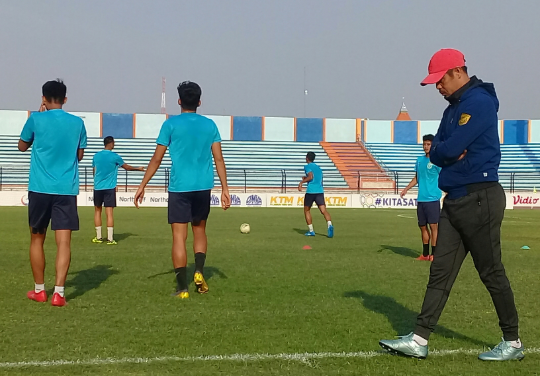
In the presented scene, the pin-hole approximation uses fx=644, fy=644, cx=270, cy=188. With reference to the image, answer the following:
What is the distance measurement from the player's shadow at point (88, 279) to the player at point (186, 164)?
110 cm

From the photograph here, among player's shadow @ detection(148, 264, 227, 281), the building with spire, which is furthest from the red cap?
the building with spire

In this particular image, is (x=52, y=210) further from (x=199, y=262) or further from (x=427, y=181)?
(x=427, y=181)

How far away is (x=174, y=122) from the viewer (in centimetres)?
645

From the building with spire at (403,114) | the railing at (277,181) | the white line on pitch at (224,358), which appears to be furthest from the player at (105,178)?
the building with spire at (403,114)

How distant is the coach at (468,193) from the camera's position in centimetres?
420

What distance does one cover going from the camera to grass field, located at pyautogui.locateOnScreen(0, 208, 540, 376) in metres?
4.12

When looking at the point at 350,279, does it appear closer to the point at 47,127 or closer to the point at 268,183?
the point at 47,127

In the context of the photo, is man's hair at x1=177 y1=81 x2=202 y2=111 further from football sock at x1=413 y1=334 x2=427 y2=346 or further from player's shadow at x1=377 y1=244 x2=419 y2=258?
player's shadow at x1=377 y1=244 x2=419 y2=258

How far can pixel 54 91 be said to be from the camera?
20.0 ft

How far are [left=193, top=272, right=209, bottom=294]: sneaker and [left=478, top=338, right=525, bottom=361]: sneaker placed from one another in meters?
3.22

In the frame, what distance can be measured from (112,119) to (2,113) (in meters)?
8.33

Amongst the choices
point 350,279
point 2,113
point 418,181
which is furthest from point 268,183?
point 350,279

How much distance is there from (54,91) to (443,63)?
12.1ft

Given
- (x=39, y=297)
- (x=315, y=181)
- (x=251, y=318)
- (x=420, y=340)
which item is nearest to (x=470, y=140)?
(x=420, y=340)
